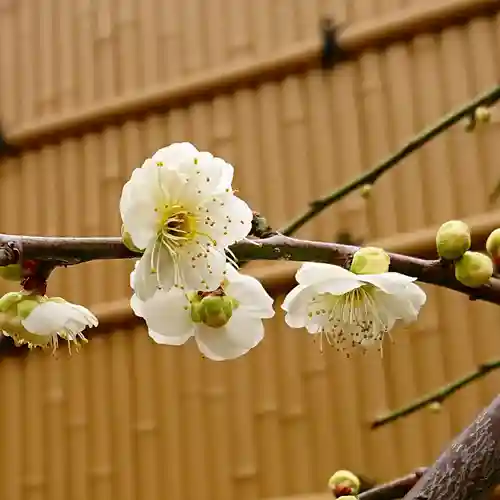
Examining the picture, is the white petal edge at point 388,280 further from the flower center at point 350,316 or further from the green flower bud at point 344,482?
the green flower bud at point 344,482

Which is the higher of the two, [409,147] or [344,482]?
[409,147]

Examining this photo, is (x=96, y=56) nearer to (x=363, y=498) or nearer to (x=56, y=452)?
(x=56, y=452)

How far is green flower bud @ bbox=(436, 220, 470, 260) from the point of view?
1.38ft

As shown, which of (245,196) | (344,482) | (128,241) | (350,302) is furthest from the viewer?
(245,196)

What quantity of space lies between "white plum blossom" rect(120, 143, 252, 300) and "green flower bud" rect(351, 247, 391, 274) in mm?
66

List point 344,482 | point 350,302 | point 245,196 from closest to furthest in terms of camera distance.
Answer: point 350,302 → point 344,482 → point 245,196

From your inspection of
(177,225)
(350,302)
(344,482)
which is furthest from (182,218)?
(344,482)

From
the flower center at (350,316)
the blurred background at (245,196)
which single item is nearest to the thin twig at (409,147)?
the flower center at (350,316)

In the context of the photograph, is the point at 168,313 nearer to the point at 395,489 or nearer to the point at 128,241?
the point at 128,241

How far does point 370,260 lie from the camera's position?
0.43 meters

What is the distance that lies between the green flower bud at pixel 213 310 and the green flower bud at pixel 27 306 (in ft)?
0.25

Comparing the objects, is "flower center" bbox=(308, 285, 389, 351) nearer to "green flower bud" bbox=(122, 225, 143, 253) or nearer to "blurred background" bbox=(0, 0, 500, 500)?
"green flower bud" bbox=(122, 225, 143, 253)

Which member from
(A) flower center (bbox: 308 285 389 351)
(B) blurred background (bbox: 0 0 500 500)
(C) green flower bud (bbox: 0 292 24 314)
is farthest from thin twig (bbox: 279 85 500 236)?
Result: (B) blurred background (bbox: 0 0 500 500)

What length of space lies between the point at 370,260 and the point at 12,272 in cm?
16
